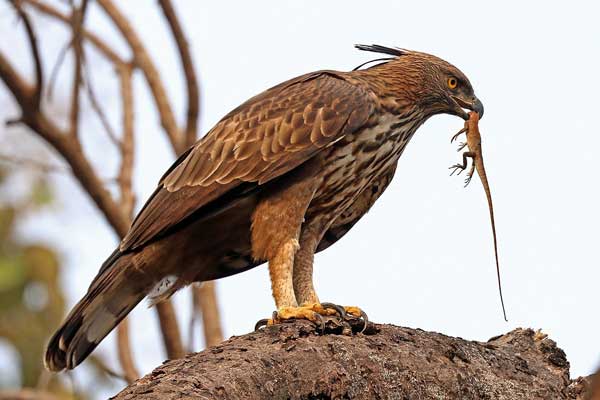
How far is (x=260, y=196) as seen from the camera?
5180 mm

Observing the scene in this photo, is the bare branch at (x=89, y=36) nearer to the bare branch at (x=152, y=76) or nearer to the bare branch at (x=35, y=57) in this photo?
the bare branch at (x=152, y=76)

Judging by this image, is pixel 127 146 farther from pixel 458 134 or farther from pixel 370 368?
pixel 370 368

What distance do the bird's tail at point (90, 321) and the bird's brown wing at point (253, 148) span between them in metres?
0.16

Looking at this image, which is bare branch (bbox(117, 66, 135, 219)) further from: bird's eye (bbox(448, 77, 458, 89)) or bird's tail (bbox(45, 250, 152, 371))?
bird's eye (bbox(448, 77, 458, 89))

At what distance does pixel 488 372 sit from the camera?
13.3 feet

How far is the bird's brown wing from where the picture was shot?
5.09 metres

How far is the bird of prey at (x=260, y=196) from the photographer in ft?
16.5

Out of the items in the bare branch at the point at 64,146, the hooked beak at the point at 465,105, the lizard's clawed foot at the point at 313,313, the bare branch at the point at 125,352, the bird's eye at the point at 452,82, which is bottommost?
the lizard's clawed foot at the point at 313,313

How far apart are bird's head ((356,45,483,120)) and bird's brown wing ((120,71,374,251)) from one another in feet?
1.15

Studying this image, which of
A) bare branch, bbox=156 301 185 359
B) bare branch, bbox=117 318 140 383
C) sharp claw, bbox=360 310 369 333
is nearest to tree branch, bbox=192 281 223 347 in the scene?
bare branch, bbox=156 301 185 359

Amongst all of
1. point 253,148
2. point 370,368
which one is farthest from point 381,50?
point 370,368

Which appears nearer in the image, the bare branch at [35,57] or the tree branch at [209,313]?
the bare branch at [35,57]

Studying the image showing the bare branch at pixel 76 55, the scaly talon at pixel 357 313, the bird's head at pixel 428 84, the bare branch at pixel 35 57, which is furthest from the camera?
the bare branch at pixel 76 55

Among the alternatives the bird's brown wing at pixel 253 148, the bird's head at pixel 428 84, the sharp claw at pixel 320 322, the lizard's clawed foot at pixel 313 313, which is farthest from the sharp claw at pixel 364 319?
the bird's head at pixel 428 84
